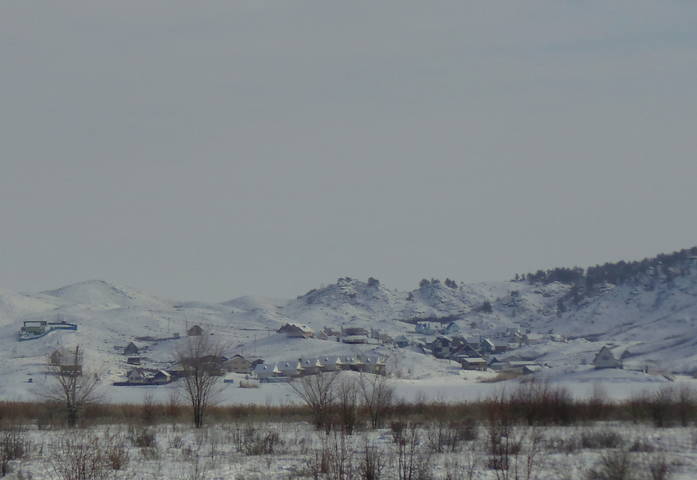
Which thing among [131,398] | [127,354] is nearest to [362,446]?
[131,398]

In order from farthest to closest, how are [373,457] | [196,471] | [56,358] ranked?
[56,358] < [196,471] < [373,457]

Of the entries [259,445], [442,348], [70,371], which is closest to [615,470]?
[259,445]

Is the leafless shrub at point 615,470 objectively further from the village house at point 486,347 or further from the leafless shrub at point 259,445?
the village house at point 486,347

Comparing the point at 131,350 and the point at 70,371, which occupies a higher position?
the point at 131,350

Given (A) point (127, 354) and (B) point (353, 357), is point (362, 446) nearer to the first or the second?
(B) point (353, 357)

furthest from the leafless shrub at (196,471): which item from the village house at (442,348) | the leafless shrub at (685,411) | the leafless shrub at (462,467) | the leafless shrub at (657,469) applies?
the village house at (442,348)

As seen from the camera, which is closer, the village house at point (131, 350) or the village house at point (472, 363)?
the village house at point (472, 363)

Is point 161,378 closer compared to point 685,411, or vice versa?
point 685,411

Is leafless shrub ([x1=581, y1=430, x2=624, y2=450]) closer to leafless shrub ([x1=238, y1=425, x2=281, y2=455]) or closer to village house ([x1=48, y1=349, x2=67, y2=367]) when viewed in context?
leafless shrub ([x1=238, y1=425, x2=281, y2=455])

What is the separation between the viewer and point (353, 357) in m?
112

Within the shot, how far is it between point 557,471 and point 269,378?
79106 mm

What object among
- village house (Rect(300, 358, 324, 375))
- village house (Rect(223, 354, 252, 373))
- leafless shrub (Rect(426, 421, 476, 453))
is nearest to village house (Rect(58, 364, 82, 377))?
leafless shrub (Rect(426, 421, 476, 453))

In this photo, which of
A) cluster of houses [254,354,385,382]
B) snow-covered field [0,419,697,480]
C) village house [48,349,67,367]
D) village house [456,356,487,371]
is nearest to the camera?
snow-covered field [0,419,697,480]

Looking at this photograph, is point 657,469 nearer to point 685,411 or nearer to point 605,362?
point 685,411
